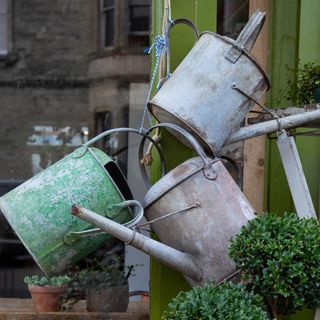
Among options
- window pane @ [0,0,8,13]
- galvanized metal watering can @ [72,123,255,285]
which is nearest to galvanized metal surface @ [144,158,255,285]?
galvanized metal watering can @ [72,123,255,285]

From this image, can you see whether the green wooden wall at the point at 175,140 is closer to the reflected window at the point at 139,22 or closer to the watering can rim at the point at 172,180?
the watering can rim at the point at 172,180

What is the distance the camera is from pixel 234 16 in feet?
12.0

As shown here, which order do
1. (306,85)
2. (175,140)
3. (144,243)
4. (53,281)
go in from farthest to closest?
(53,281), (306,85), (175,140), (144,243)

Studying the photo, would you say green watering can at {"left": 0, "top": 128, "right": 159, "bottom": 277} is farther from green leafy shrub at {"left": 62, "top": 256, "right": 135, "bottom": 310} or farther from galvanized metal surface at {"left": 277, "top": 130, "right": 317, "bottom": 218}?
green leafy shrub at {"left": 62, "top": 256, "right": 135, "bottom": 310}

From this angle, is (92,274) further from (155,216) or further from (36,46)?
(36,46)

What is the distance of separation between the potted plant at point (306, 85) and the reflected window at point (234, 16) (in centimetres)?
51

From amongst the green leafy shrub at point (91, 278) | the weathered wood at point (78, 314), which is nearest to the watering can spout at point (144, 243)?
the weathered wood at point (78, 314)

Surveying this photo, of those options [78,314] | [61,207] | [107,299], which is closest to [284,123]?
[61,207]

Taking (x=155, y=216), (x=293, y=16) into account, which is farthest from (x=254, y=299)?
(x=293, y=16)

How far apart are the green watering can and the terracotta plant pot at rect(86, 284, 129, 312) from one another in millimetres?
904

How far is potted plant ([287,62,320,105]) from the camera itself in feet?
10.1

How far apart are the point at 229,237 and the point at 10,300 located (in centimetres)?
177

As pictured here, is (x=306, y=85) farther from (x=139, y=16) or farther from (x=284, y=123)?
(x=139, y=16)

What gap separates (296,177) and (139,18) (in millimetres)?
1962
